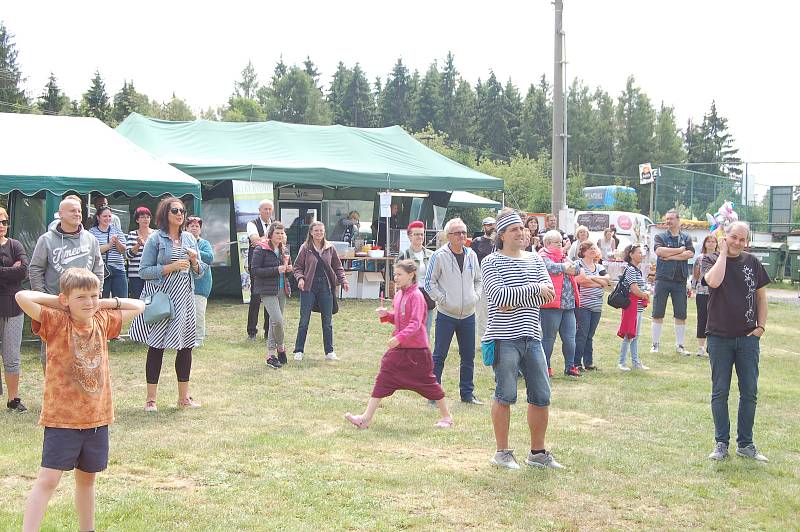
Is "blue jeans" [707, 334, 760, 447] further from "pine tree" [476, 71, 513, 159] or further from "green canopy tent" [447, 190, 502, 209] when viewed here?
"pine tree" [476, 71, 513, 159]

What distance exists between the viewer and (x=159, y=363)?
7762 millimetres

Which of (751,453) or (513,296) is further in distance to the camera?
(751,453)

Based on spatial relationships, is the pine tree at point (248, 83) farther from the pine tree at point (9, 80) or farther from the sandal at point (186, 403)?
the sandal at point (186, 403)

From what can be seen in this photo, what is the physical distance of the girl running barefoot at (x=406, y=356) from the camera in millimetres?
7379

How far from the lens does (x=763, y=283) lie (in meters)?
6.65

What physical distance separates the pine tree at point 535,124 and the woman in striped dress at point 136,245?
68409 millimetres

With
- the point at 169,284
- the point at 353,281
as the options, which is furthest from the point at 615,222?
the point at 169,284

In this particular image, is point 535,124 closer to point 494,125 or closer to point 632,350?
point 494,125

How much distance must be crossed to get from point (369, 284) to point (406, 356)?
11.4m

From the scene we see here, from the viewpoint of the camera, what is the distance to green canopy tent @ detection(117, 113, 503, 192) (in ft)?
58.8

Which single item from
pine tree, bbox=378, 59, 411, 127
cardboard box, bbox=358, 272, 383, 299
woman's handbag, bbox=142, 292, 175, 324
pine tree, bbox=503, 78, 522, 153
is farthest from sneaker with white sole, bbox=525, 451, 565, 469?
pine tree, bbox=378, 59, 411, 127

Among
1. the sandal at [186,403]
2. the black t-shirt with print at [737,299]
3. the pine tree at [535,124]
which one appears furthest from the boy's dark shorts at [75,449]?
the pine tree at [535,124]

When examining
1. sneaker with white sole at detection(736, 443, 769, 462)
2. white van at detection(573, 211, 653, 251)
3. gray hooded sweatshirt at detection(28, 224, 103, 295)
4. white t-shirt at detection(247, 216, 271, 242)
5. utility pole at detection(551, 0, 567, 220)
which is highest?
utility pole at detection(551, 0, 567, 220)

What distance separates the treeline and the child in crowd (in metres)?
64.7
